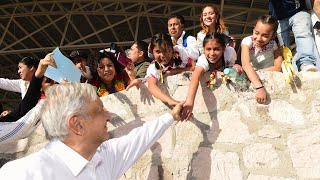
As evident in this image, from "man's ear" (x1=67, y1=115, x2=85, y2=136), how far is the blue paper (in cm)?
88

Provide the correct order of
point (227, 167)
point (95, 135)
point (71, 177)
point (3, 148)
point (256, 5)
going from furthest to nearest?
point (256, 5)
point (3, 148)
point (227, 167)
point (95, 135)
point (71, 177)

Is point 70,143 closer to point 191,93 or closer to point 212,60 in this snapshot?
point 191,93

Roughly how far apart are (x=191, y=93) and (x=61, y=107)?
1028 mm

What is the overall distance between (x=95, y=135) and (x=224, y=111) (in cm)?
111

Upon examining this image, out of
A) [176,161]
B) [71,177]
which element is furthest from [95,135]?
[176,161]

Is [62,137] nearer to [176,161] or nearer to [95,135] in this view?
[95,135]

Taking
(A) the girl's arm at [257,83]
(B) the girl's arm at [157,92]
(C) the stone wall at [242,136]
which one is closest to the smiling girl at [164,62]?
(B) the girl's arm at [157,92]

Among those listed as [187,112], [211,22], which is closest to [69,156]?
[187,112]

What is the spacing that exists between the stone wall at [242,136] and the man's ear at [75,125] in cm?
95

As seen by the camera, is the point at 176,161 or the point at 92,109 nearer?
the point at 92,109

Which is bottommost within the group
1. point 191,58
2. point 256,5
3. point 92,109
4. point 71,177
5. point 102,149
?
point 71,177

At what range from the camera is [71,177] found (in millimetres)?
1686

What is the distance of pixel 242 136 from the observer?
2.59 m

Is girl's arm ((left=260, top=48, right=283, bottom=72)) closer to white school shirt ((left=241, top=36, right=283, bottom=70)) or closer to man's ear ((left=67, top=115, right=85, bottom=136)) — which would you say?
white school shirt ((left=241, top=36, right=283, bottom=70))
